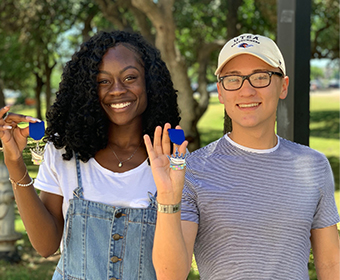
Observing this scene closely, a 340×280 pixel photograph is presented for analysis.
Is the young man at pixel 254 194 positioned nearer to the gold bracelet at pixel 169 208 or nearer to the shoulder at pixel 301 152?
the shoulder at pixel 301 152

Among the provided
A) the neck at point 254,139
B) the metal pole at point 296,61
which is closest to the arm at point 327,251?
the neck at point 254,139

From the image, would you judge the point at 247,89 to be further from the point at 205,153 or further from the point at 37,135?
the point at 37,135

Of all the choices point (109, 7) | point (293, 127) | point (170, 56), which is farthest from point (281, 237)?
point (109, 7)

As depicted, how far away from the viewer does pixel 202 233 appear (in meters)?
1.88

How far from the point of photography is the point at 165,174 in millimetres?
1693

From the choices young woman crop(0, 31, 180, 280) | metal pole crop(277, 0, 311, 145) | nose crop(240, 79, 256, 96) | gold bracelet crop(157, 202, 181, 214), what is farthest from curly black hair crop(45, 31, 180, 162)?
metal pole crop(277, 0, 311, 145)

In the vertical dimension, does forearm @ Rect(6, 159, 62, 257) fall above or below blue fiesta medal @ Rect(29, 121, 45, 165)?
below

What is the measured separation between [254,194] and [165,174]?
42 centimetres

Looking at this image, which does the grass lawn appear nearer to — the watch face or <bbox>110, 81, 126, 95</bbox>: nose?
<bbox>110, 81, 126, 95</bbox>: nose

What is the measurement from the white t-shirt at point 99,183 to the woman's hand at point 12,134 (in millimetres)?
192

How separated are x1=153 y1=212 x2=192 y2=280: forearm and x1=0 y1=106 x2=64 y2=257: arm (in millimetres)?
657

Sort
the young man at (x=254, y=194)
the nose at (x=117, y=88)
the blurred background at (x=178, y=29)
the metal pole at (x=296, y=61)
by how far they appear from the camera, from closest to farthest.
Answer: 1. the young man at (x=254, y=194)
2. the nose at (x=117, y=88)
3. the metal pole at (x=296, y=61)
4. the blurred background at (x=178, y=29)

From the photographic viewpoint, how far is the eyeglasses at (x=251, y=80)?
191 cm

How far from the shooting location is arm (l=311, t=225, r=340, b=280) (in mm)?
1962
